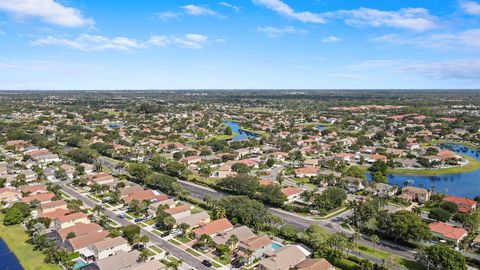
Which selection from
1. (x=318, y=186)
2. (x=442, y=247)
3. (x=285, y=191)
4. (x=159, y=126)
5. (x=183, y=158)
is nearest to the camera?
(x=442, y=247)

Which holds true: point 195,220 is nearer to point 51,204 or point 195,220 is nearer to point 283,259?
point 283,259

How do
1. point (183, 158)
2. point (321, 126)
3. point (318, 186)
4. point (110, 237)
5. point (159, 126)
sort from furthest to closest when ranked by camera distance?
point (321, 126) → point (159, 126) → point (183, 158) → point (318, 186) → point (110, 237)

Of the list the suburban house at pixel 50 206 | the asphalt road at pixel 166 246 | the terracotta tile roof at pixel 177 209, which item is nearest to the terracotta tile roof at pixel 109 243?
the asphalt road at pixel 166 246

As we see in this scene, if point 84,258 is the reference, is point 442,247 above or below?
above

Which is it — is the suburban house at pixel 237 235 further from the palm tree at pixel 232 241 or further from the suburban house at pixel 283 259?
the suburban house at pixel 283 259

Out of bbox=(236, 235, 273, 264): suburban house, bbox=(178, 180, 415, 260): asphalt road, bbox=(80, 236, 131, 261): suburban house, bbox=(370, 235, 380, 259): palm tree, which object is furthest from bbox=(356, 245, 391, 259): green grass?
bbox=(80, 236, 131, 261): suburban house

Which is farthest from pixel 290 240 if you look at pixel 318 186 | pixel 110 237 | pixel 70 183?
pixel 70 183

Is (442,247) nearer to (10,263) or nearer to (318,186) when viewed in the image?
(318,186)

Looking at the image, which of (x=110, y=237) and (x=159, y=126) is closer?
(x=110, y=237)
